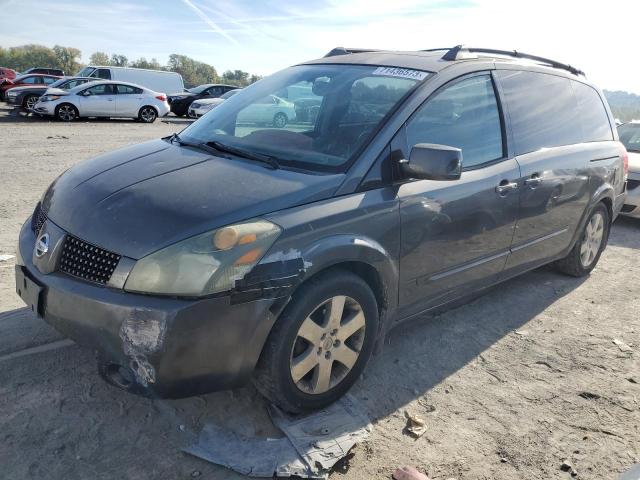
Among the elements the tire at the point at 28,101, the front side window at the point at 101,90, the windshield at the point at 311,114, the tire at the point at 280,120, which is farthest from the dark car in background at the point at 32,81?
the tire at the point at 280,120

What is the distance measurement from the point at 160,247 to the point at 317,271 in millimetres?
729

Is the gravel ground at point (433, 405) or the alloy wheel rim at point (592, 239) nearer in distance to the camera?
the gravel ground at point (433, 405)

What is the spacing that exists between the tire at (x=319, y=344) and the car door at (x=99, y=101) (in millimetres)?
18564

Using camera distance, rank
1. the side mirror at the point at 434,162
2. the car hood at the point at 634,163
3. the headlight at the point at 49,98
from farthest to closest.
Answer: the headlight at the point at 49,98 → the car hood at the point at 634,163 → the side mirror at the point at 434,162

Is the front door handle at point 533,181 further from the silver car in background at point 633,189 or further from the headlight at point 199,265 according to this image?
the silver car in background at point 633,189

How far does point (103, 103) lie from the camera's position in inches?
759

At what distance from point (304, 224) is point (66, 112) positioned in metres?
18.5

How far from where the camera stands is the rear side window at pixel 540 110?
3.96m

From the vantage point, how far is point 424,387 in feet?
10.7

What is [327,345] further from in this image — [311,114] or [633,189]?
[633,189]

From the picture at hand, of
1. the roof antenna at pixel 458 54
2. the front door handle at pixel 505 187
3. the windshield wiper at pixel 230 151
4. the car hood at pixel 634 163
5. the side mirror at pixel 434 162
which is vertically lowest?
the car hood at pixel 634 163

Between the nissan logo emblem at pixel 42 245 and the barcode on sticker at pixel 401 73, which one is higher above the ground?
the barcode on sticker at pixel 401 73

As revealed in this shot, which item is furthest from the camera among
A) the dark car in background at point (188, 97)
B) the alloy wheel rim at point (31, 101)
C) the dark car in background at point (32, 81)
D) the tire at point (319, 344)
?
the dark car in background at point (188, 97)

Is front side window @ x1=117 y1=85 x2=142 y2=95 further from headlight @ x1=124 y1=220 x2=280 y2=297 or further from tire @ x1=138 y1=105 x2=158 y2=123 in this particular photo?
headlight @ x1=124 y1=220 x2=280 y2=297
